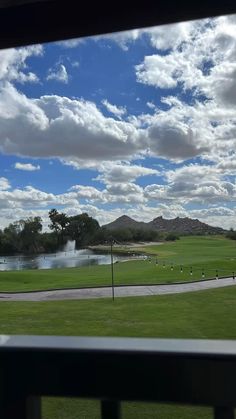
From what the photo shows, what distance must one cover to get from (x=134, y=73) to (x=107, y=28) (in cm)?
79

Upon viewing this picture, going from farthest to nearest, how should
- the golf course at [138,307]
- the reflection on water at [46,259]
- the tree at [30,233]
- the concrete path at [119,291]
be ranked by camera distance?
the concrete path at [119,291]
the golf course at [138,307]
the reflection on water at [46,259]
the tree at [30,233]

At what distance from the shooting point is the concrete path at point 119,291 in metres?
13.8

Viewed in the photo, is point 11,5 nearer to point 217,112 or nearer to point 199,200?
point 217,112

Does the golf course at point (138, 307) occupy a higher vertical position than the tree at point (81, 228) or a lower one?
lower

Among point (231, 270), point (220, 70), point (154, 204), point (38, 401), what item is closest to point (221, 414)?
point (38, 401)

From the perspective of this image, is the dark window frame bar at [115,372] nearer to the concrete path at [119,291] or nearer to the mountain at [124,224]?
the mountain at [124,224]

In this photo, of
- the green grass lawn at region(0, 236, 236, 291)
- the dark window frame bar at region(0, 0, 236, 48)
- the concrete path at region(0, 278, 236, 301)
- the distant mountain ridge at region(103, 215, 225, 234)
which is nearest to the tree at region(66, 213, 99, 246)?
the distant mountain ridge at region(103, 215, 225, 234)

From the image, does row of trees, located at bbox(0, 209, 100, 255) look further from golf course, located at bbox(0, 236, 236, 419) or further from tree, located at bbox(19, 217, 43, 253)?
golf course, located at bbox(0, 236, 236, 419)

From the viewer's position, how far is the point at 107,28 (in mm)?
804

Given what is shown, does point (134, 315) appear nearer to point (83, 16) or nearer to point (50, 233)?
point (50, 233)

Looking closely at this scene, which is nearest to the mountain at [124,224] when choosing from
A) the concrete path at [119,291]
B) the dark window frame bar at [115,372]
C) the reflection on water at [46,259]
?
the reflection on water at [46,259]

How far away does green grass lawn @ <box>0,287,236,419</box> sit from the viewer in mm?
9219

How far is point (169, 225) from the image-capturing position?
8.12 feet

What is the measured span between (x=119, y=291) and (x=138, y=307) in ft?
8.43
